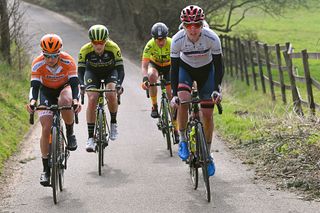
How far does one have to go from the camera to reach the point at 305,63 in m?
14.2

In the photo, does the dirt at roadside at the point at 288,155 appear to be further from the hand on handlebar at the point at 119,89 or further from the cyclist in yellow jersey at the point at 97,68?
the cyclist in yellow jersey at the point at 97,68

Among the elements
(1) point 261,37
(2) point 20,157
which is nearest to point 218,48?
(2) point 20,157

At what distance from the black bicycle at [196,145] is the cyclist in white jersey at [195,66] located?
0.18m

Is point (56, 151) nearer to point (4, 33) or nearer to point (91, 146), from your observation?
point (91, 146)

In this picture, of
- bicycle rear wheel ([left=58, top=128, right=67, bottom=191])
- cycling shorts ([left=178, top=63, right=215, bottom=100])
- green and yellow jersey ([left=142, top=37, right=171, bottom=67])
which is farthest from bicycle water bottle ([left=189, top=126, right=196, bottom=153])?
green and yellow jersey ([left=142, top=37, right=171, bottom=67])

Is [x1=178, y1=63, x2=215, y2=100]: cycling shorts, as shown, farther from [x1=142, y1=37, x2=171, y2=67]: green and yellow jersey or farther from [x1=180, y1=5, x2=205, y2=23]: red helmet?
[x1=142, y1=37, x2=171, y2=67]: green and yellow jersey

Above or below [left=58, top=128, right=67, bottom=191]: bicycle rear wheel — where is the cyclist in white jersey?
above

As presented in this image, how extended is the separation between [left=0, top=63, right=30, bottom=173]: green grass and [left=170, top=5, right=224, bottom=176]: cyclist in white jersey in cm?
338

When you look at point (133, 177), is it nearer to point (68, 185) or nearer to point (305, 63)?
point (68, 185)

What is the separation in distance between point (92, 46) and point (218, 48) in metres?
2.70

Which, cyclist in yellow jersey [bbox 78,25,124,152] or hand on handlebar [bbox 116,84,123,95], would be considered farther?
cyclist in yellow jersey [bbox 78,25,124,152]

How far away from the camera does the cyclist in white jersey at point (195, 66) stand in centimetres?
827

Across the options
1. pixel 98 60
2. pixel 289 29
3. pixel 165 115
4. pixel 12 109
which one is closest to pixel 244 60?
pixel 12 109

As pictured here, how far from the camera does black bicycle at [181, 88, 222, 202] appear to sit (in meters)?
7.85
